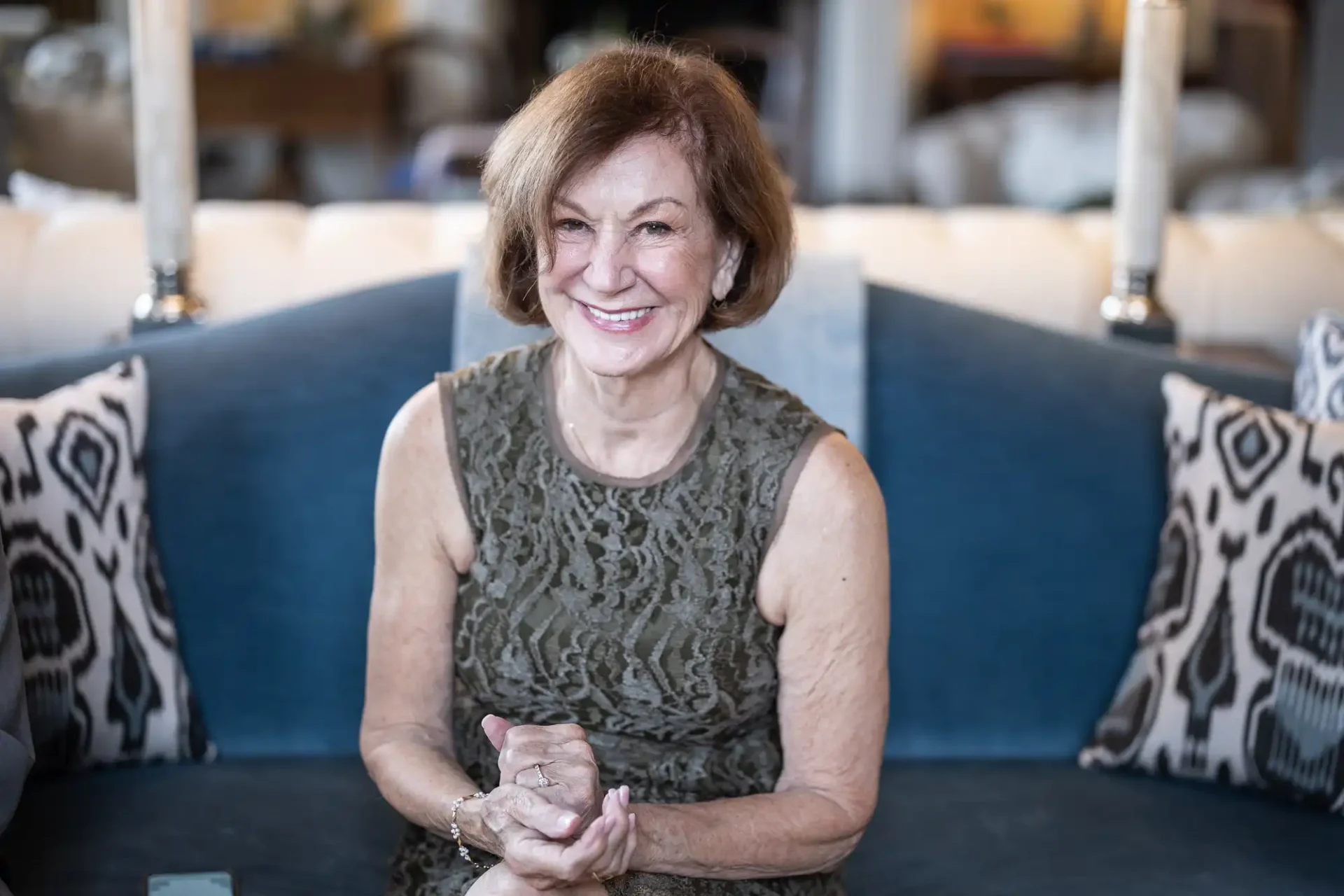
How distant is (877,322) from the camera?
6.52ft

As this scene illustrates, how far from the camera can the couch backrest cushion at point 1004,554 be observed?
195 centimetres

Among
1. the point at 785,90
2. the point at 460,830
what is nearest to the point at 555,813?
the point at 460,830

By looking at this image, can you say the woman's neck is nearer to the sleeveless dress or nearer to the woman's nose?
the sleeveless dress

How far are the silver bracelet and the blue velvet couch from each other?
43cm

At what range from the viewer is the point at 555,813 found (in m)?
1.22

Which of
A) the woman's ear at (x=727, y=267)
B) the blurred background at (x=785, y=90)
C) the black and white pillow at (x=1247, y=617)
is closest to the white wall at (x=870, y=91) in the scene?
the blurred background at (x=785, y=90)

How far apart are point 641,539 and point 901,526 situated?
58 centimetres

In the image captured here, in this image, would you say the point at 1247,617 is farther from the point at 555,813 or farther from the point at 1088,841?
the point at 555,813

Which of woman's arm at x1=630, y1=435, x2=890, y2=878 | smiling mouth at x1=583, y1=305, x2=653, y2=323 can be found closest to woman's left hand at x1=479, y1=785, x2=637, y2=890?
woman's arm at x1=630, y1=435, x2=890, y2=878

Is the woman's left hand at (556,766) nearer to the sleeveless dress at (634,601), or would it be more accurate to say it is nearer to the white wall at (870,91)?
the sleeveless dress at (634,601)

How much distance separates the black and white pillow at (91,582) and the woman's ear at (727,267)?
0.76 meters

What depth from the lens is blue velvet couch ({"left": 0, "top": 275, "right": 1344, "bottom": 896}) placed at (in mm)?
1900

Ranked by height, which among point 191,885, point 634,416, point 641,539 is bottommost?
point 191,885

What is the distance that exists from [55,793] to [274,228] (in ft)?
3.10
